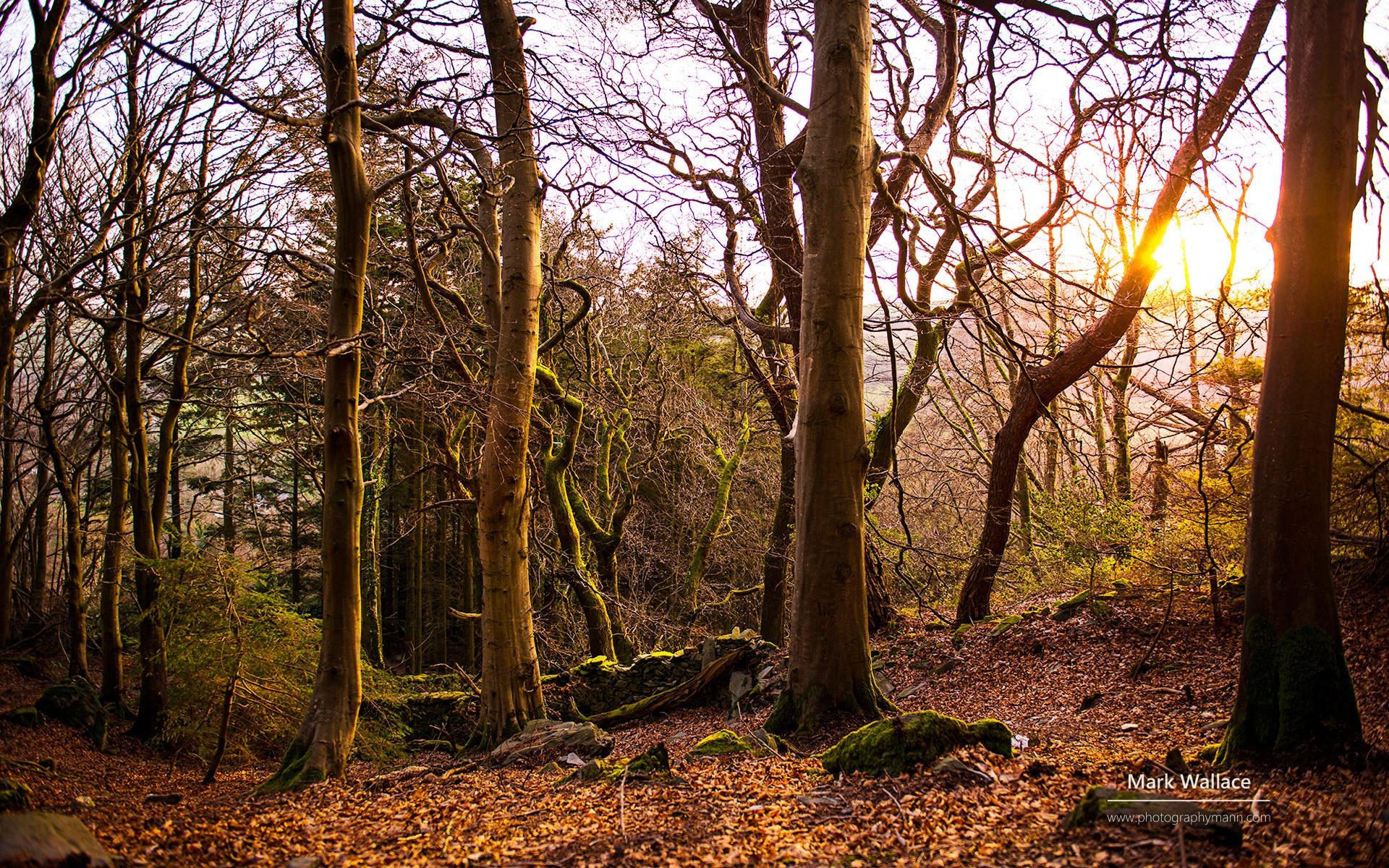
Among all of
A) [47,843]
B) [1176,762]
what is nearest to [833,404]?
[1176,762]

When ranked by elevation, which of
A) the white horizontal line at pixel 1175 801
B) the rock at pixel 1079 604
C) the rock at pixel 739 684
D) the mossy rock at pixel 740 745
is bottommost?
the rock at pixel 739 684

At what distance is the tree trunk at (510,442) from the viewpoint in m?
8.06

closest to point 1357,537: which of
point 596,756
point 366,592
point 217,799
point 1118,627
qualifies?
point 1118,627

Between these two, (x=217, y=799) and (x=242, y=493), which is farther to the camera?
(x=242, y=493)

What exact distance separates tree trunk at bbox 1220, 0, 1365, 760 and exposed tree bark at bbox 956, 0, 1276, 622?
2.13m

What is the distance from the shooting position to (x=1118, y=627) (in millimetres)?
8195

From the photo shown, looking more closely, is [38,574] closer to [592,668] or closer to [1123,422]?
[592,668]

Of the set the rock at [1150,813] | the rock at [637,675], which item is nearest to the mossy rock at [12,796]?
the rock at [1150,813]

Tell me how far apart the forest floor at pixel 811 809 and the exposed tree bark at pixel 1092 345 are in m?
2.75

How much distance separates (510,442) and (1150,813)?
644cm

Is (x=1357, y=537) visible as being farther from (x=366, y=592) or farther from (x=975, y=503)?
(x=366, y=592)

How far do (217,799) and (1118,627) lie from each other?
832 centimetres

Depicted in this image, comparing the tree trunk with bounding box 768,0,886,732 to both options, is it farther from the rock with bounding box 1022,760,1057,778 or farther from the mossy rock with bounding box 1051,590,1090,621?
the mossy rock with bounding box 1051,590,1090,621

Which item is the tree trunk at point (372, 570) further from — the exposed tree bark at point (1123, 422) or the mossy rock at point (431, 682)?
the exposed tree bark at point (1123, 422)
